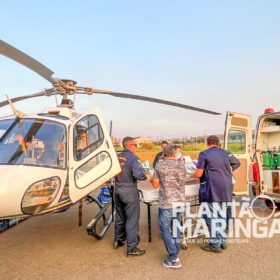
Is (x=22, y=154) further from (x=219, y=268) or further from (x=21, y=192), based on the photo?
(x=219, y=268)

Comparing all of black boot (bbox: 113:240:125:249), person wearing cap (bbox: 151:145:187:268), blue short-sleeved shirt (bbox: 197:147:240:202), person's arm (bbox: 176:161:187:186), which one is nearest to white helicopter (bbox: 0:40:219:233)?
person wearing cap (bbox: 151:145:187:268)

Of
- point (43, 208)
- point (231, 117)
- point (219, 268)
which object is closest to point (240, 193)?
point (231, 117)

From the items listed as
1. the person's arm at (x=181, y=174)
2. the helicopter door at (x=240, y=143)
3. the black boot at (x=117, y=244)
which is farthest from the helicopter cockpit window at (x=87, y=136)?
the helicopter door at (x=240, y=143)

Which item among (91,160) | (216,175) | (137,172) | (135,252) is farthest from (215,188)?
(91,160)

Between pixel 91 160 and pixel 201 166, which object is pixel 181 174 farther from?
pixel 91 160

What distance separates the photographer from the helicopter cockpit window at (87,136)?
178 inches

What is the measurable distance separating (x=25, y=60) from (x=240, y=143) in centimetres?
520

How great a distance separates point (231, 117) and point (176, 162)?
3055 millimetres

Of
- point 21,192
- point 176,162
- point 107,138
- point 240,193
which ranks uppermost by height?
point 107,138

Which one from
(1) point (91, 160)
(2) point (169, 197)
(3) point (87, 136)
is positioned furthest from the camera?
(3) point (87, 136)

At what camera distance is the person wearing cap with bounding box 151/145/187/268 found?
3.97m

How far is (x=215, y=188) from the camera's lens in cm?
446

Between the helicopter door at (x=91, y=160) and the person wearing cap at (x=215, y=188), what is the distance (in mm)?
1366

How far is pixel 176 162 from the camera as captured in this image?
4.10m
